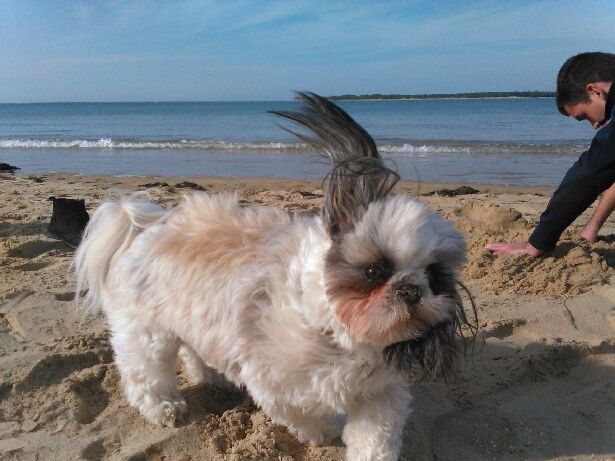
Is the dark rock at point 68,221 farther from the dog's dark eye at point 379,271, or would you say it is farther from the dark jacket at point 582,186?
the dog's dark eye at point 379,271

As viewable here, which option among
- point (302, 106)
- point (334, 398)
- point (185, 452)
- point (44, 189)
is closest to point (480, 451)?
point (334, 398)

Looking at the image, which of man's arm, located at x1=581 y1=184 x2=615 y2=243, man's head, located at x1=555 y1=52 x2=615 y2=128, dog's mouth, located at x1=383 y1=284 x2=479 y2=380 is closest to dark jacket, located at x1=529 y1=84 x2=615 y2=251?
man's head, located at x1=555 y1=52 x2=615 y2=128

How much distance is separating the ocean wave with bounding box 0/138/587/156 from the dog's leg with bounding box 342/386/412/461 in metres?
11.4

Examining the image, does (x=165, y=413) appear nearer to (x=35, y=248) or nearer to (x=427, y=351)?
(x=427, y=351)

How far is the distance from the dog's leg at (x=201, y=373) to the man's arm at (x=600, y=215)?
3691mm

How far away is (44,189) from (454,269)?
8908 mm

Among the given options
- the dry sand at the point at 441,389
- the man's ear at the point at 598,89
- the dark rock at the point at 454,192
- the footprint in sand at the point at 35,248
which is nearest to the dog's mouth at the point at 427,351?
the dry sand at the point at 441,389

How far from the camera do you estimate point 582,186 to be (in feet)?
15.6

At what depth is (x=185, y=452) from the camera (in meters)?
2.97

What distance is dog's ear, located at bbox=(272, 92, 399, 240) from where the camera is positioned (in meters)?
2.12

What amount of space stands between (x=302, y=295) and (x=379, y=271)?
405mm

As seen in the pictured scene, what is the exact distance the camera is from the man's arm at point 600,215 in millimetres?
5223

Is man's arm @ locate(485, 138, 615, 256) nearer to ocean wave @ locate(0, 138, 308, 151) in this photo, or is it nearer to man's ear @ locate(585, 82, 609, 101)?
man's ear @ locate(585, 82, 609, 101)

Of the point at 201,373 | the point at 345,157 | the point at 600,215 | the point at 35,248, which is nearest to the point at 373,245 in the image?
the point at 345,157
